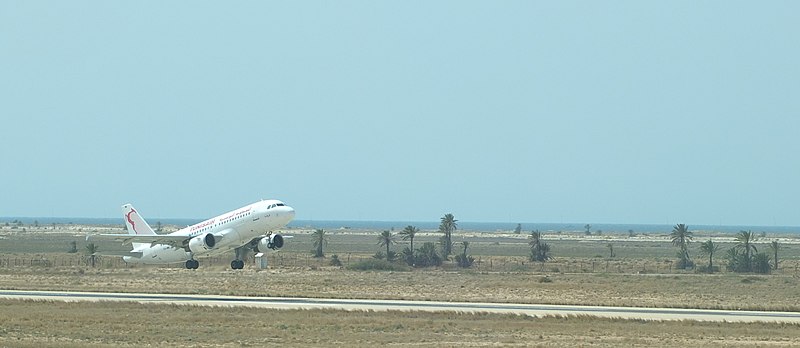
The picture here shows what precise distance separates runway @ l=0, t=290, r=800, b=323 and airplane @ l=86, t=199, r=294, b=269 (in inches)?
423

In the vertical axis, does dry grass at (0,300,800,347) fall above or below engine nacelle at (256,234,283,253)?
below

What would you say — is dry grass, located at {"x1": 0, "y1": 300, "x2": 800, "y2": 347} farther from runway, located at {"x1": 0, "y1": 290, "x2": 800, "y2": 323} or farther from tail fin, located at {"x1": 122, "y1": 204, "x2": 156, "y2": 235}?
tail fin, located at {"x1": 122, "y1": 204, "x2": 156, "y2": 235}

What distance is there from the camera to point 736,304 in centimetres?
6050

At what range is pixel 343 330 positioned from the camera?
43.3 m

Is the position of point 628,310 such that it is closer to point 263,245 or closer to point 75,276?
point 263,245

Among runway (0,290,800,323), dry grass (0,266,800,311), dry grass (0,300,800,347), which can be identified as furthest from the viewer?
dry grass (0,266,800,311)

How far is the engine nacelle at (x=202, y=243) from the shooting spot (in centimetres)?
7650

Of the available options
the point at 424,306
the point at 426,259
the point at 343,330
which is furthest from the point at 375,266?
the point at 343,330

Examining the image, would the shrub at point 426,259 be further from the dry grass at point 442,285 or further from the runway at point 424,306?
the runway at point 424,306

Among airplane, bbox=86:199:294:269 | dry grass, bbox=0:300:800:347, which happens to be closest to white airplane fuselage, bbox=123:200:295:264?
airplane, bbox=86:199:294:269

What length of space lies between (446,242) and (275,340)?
9300cm

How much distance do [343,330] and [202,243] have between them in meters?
35.4

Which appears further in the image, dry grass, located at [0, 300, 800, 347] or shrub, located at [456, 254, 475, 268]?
shrub, located at [456, 254, 475, 268]

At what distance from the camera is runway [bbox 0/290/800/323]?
50188 mm
